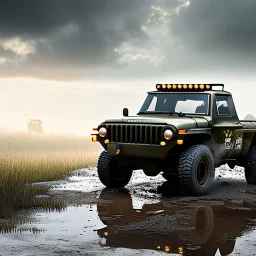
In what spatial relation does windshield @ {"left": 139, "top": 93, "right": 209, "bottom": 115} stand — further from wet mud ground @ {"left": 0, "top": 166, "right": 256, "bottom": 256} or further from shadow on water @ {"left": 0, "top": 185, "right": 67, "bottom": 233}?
shadow on water @ {"left": 0, "top": 185, "right": 67, "bottom": 233}

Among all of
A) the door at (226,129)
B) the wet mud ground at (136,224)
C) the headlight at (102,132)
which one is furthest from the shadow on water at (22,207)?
the door at (226,129)

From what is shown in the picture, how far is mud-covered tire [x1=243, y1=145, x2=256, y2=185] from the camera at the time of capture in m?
13.3

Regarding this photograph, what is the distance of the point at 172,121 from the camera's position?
1091cm

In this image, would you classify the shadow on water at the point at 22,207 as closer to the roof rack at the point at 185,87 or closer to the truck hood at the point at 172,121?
the truck hood at the point at 172,121

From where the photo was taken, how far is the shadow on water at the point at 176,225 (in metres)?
6.85

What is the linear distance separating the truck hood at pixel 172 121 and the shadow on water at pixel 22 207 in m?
2.24

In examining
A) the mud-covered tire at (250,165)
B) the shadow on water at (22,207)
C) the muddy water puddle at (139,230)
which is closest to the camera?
the muddy water puddle at (139,230)

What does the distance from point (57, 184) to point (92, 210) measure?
3.49 metres

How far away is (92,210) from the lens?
9352 mm

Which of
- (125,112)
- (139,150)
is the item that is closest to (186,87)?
(125,112)

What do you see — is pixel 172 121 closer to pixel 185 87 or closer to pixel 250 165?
pixel 185 87

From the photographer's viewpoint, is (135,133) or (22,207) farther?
(135,133)

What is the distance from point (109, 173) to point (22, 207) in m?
2.87

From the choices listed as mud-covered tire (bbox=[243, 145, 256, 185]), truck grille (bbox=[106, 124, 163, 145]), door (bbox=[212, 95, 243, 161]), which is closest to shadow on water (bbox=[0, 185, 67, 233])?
truck grille (bbox=[106, 124, 163, 145])
